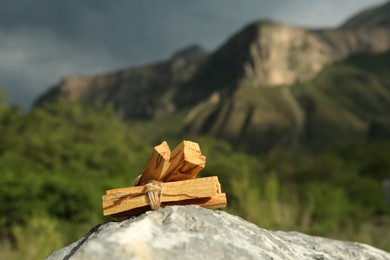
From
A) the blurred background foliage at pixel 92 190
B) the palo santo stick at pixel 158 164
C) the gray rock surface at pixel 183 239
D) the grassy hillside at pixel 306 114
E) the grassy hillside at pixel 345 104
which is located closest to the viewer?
the gray rock surface at pixel 183 239

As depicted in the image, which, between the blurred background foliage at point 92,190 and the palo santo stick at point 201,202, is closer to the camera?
the palo santo stick at point 201,202

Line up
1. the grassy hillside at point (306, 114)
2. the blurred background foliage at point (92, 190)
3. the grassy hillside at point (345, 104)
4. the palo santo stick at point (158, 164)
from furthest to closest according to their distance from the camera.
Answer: the grassy hillside at point (306, 114), the grassy hillside at point (345, 104), the blurred background foliage at point (92, 190), the palo santo stick at point (158, 164)

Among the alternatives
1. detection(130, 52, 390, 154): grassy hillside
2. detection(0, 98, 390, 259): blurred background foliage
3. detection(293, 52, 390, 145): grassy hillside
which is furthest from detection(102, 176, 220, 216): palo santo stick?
detection(130, 52, 390, 154): grassy hillside

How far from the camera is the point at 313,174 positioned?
38.3 metres

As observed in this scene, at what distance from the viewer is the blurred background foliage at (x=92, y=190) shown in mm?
11164

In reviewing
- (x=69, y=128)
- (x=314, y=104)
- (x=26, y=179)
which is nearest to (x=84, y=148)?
(x=69, y=128)

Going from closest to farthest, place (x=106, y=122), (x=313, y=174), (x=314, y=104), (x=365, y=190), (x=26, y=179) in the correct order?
(x=26, y=179), (x=365, y=190), (x=313, y=174), (x=106, y=122), (x=314, y=104)

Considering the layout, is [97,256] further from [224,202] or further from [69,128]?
[69,128]

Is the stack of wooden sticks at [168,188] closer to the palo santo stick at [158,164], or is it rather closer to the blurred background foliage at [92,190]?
the palo santo stick at [158,164]

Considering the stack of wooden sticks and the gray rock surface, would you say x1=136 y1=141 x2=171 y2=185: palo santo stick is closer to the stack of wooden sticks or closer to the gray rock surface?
the stack of wooden sticks

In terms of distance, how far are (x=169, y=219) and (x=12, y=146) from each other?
1079 inches

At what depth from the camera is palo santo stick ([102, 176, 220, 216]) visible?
218 cm

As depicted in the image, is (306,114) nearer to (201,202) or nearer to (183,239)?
(201,202)

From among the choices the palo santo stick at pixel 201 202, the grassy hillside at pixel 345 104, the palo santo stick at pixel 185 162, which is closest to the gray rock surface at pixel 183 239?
the palo santo stick at pixel 201 202
